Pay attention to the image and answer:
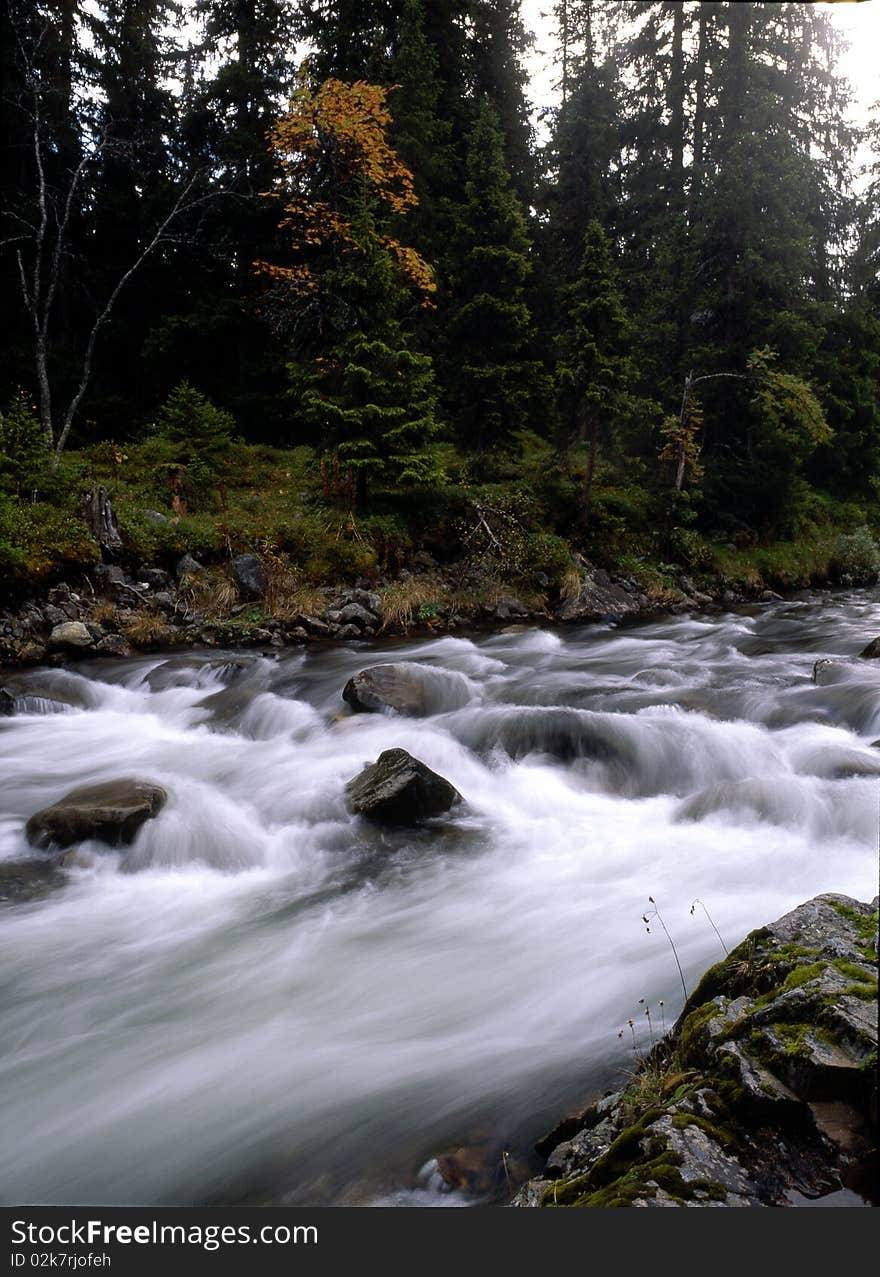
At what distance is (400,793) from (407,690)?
2739 mm

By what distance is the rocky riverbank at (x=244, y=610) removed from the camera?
11.1m

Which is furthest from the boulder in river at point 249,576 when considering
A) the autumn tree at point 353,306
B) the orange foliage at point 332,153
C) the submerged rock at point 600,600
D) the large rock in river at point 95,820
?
the large rock in river at point 95,820

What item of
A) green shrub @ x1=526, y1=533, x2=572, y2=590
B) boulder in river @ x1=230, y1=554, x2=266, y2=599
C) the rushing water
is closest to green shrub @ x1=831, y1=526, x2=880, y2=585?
green shrub @ x1=526, y1=533, x2=572, y2=590

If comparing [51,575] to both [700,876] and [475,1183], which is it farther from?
[475,1183]

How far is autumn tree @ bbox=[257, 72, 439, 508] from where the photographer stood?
44.8 ft

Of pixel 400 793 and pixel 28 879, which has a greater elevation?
pixel 400 793

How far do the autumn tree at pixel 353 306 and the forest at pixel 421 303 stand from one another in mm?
77

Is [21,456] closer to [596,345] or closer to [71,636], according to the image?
[71,636]

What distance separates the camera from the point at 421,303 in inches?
685

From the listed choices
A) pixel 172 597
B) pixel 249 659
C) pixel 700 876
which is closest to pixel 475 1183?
pixel 700 876

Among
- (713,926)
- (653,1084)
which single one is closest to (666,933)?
(713,926)

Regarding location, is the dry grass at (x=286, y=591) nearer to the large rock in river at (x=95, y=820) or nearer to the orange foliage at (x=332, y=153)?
the orange foliage at (x=332, y=153)

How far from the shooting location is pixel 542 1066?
152 inches

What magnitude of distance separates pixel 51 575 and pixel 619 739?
28.2 ft
